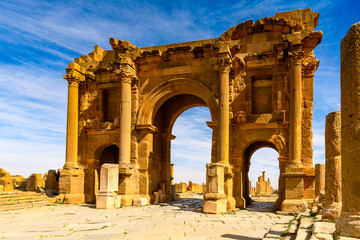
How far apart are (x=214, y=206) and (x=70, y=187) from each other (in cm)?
705

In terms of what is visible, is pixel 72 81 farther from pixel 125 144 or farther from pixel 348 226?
pixel 348 226

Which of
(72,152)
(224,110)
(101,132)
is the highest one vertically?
(224,110)

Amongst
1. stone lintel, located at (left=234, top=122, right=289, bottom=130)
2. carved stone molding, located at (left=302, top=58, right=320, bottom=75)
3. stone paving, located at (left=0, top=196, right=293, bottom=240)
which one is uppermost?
carved stone molding, located at (left=302, top=58, right=320, bottom=75)

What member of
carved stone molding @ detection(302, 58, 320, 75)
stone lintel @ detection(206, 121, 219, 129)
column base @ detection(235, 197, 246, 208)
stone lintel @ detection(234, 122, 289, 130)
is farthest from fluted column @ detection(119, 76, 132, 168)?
carved stone molding @ detection(302, 58, 320, 75)

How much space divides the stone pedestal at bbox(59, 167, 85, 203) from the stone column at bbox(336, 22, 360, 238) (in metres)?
12.4

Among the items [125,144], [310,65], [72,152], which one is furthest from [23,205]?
[310,65]

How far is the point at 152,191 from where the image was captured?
15422mm

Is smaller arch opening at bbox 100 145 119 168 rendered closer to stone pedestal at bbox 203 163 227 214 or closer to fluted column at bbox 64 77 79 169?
fluted column at bbox 64 77 79 169

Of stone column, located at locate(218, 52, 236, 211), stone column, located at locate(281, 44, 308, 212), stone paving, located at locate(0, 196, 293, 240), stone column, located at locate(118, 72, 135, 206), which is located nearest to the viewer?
stone paving, located at locate(0, 196, 293, 240)

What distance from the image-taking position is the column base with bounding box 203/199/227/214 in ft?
36.6

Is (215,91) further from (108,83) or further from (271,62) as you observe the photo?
(108,83)

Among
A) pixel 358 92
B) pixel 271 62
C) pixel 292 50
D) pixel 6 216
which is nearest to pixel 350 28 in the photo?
pixel 358 92

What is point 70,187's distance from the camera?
14.8 metres

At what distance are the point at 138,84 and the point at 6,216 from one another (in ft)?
25.6
